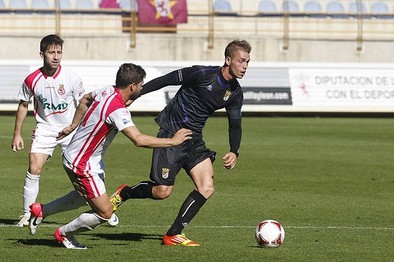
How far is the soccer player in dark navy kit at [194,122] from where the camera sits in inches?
391

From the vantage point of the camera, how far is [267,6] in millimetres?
37312

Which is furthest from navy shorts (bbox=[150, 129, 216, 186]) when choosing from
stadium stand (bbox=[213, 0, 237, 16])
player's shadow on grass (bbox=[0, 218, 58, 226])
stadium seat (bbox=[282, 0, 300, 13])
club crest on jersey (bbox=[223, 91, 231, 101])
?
stadium seat (bbox=[282, 0, 300, 13])

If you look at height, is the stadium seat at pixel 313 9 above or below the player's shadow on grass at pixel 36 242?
above

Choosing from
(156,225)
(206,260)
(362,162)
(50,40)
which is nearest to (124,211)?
(156,225)

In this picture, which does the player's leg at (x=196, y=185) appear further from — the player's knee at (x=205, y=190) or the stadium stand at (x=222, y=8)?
the stadium stand at (x=222, y=8)

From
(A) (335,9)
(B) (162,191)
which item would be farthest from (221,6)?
(B) (162,191)

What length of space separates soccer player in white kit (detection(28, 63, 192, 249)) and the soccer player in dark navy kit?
86 centimetres

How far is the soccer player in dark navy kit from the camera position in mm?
9930

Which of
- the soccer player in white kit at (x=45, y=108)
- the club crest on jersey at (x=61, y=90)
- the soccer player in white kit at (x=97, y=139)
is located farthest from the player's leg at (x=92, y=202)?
the club crest on jersey at (x=61, y=90)

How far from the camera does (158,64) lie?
30.3 meters

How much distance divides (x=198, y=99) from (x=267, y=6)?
27.6m

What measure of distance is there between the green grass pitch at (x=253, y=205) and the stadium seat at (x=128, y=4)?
1108cm

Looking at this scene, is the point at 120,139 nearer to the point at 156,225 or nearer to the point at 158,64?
the point at 158,64

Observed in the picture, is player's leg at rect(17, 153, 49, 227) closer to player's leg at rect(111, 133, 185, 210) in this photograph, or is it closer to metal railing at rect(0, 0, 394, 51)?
player's leg at rect(111, 133, 185, 210)
